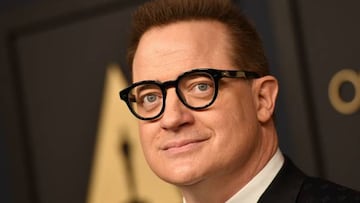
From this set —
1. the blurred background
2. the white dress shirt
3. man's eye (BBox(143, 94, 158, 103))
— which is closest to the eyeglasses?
man's eye (BBox(143, 94, 158, 103))

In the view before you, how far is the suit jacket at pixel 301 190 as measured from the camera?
110cm

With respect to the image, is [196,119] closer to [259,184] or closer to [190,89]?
[190,89]

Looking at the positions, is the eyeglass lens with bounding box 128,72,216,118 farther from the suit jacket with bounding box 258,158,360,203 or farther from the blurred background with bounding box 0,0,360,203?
the blurred background with bounding box 0,0,360,203

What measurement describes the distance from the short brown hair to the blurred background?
1.53ft

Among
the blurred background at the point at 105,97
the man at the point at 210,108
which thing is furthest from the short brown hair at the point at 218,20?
the blurred background at the point at 105,97

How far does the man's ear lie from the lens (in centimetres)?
118

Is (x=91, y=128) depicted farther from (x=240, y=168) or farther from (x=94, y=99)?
(x=240, y=168)

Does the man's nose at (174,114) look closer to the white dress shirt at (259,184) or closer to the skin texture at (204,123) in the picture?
the skin texture at (204,123)

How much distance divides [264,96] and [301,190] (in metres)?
0.16

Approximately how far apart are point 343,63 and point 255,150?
0.53 m

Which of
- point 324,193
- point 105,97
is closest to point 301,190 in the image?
point 324,193

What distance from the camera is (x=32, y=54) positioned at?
7.22ft

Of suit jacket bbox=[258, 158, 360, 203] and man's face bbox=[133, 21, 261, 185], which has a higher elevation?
man's face bbox=[133, 21, 261, 185]

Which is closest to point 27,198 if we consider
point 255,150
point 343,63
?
point 343,63
